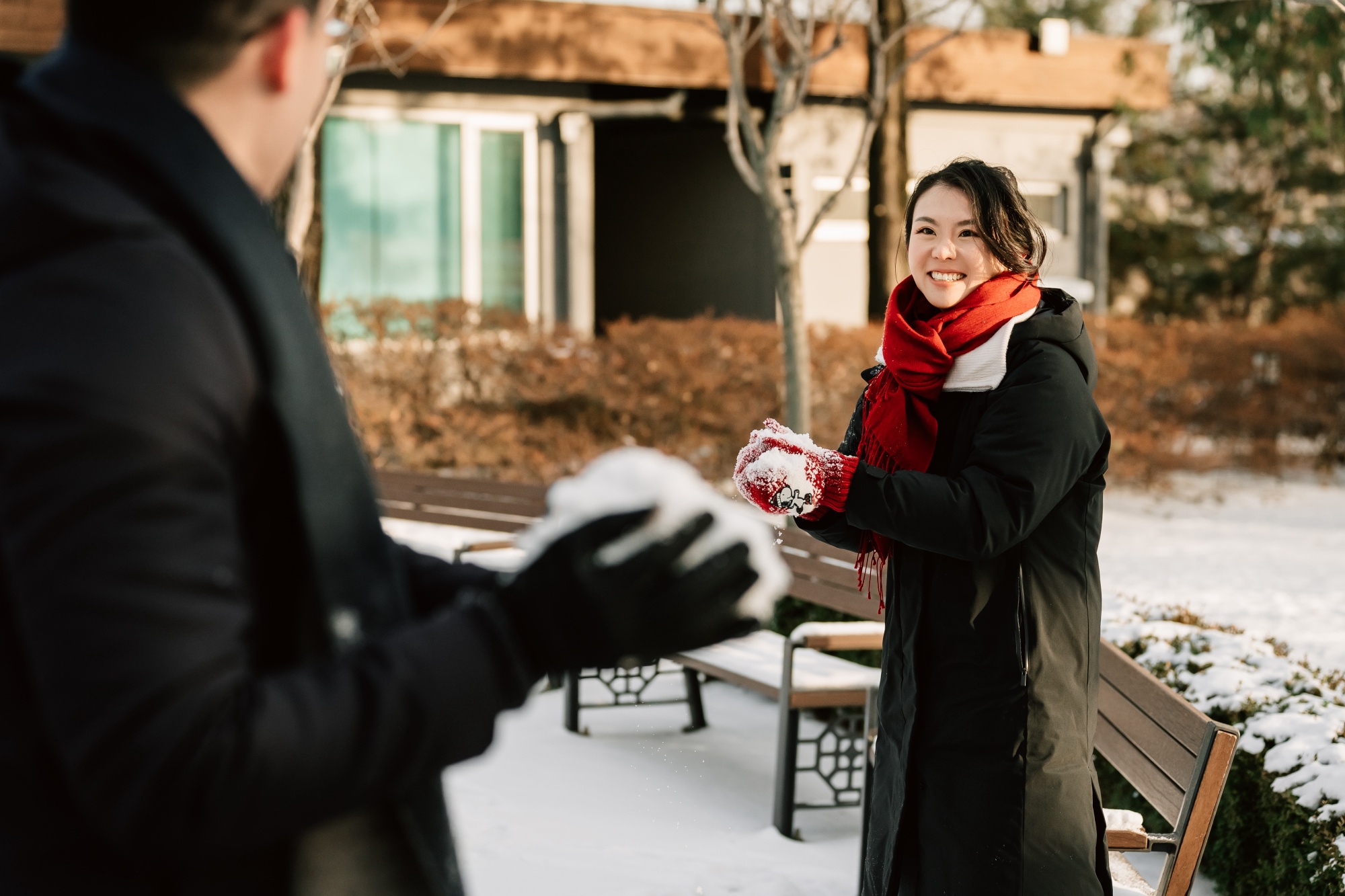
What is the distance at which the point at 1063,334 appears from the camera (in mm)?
2609

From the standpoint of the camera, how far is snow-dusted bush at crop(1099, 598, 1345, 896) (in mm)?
3334

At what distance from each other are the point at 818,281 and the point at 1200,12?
502 cm

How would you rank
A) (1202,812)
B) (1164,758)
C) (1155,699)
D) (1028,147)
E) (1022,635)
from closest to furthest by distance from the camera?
(1022,635) < (1202,812) < (1164,758) < (1155,699) < (1028,147)

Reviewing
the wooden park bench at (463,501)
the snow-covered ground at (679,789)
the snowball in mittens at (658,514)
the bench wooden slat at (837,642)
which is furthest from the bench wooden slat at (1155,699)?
the wooden park bench at (463,501)

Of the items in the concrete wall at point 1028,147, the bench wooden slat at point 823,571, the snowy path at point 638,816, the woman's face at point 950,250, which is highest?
the concrete wall at point 1028,147

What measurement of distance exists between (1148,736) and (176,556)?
3086 mm

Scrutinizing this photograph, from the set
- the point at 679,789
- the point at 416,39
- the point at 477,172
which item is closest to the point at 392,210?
the point at 477,172

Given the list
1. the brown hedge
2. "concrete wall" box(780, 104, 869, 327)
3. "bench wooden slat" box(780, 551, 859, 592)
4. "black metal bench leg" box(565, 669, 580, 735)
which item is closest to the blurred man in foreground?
"bench wooden slat" box(780, 551, 859, 592)

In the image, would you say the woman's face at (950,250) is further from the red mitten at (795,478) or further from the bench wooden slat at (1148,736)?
the bench wooden slat at (1148,736)

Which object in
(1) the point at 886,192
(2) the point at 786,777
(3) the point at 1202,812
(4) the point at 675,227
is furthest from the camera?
(4) the point at 675,227

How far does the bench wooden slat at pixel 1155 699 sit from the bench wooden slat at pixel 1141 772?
0.10 meters

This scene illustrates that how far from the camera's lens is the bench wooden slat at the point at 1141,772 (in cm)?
317

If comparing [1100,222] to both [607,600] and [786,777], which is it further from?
[607,600]

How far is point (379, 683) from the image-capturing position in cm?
99
